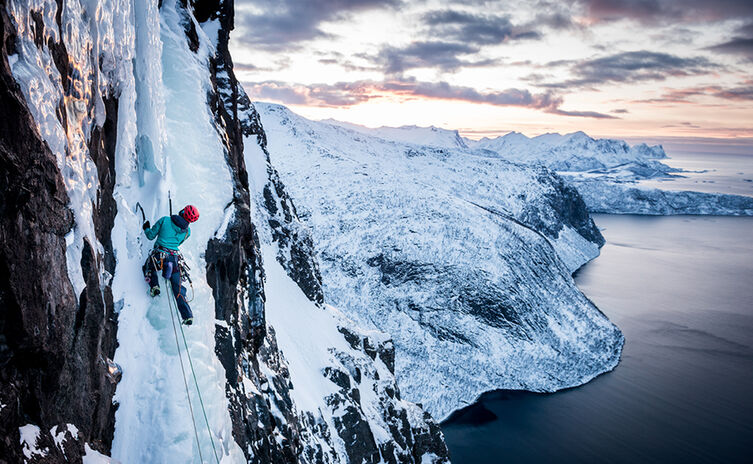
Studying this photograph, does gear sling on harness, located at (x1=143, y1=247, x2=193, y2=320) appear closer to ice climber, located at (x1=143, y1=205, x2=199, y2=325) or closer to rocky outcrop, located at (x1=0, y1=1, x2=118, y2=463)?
ice climber, located at (x1=143, y1=205, x2=199, y2=325)

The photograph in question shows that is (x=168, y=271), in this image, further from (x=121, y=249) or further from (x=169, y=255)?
(x=121, y=249)

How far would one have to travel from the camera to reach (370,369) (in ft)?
124

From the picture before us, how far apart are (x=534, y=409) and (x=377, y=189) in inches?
2221

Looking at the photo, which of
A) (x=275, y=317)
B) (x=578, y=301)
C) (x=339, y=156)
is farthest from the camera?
(x=339, y=156)

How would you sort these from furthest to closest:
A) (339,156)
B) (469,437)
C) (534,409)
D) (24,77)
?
1. (339,156)
2. (534,409)
3. (469,437)
4. (24,77)

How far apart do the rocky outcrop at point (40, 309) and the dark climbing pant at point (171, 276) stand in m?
2.30

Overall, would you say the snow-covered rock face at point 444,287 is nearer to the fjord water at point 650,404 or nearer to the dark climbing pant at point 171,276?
the fjord water at point 650,404

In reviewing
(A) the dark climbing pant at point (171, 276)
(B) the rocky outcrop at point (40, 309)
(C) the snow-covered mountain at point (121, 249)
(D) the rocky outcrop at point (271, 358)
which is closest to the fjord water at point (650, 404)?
(D) the rocky outcrop at point (271, 358)

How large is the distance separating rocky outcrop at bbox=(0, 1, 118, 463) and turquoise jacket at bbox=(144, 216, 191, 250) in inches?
98.3

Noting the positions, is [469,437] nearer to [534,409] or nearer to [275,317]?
[534,409]

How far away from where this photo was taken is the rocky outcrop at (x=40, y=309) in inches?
232

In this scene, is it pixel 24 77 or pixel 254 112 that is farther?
pixel 254 112

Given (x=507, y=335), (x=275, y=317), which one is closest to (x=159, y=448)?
(x=275, y=317)

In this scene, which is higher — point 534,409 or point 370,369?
point 370,369
